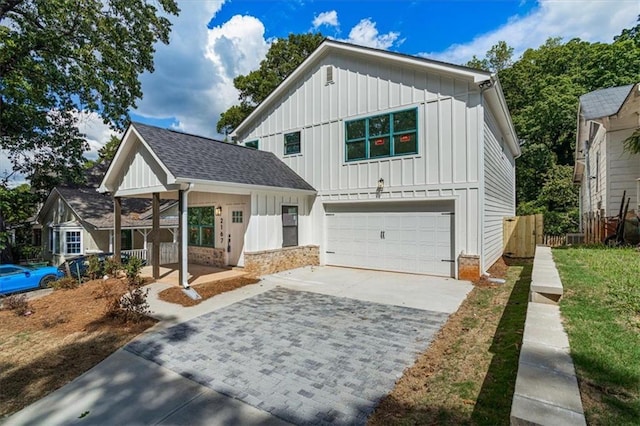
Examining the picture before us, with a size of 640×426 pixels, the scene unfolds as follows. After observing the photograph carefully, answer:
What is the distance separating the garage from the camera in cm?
962

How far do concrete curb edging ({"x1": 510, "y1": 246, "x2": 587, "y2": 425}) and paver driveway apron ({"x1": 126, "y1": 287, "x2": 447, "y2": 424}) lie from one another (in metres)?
1.44

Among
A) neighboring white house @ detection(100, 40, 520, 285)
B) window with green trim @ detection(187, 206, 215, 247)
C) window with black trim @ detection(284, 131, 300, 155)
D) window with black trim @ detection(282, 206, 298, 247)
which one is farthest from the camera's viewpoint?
window with black trim @ detection(284, 131, 300, 155)

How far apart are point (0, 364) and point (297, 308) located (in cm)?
477

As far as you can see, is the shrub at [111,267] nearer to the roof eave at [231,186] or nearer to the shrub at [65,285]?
the shrub at [65,285]

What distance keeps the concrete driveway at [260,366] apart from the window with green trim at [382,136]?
17.0 feet

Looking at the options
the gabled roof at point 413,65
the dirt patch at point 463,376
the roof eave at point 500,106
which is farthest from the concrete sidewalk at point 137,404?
the roof eave at point 500,106

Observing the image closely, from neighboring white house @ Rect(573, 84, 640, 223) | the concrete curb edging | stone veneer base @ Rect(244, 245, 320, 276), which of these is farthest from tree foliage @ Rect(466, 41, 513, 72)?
the concrete curb edging

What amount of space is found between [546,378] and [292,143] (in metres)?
11.5

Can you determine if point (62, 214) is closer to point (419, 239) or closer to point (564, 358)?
point (419, 239)

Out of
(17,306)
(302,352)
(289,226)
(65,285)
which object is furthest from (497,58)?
(17,306)

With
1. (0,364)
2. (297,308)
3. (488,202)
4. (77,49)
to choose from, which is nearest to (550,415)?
(297,308)

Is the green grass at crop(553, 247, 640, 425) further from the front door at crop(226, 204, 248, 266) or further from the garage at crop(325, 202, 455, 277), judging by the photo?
the front door at crop(226, 204, 248, 266)

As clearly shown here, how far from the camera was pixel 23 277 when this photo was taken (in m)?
11.5

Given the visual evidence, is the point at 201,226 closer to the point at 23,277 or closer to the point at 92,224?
the point at 23,277
